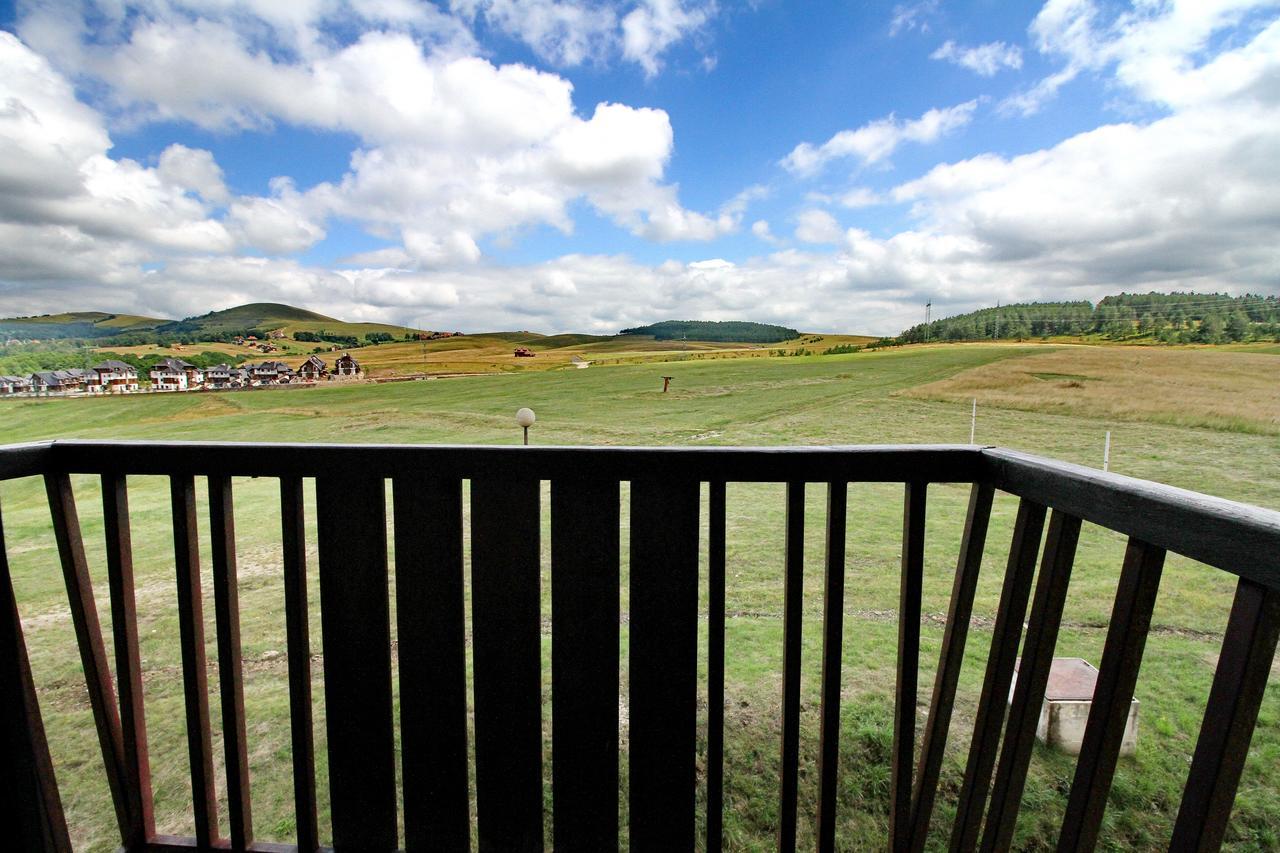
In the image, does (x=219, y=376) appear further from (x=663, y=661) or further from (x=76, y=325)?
(x=663, y=661)

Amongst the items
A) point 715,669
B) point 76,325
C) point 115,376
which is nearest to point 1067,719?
point 715,669

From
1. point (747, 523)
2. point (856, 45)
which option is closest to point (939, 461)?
point (747, 523)

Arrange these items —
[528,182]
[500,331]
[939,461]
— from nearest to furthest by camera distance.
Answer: [939,461]
[528,182]
[500,331]

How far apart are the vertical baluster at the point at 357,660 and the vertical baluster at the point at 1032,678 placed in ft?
3.25

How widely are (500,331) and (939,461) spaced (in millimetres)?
3583

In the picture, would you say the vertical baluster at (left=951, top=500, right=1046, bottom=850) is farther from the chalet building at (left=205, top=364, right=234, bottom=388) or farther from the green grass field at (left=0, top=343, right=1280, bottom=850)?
the chalet building at (left=205, top=364, right=234, bottom=388)

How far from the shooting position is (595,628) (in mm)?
990

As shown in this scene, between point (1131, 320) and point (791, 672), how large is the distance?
133 inches

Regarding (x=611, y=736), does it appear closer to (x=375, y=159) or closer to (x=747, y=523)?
(x=747, y=523)

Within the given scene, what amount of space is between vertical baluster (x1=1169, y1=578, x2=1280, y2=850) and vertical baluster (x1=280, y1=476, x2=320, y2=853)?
4.01ft

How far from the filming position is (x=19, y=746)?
0.99m

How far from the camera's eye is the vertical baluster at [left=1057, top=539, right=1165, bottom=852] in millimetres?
640

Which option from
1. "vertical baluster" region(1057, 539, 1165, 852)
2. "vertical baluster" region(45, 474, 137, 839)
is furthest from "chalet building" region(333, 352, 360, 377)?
"vertical baluster" region(1057, 539, 1165, 852)

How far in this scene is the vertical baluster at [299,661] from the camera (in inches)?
40.0
